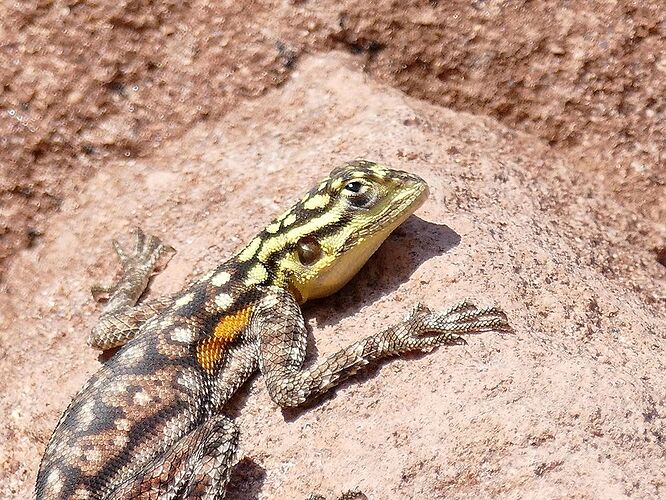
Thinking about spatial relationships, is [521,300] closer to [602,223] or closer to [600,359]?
[600,359]

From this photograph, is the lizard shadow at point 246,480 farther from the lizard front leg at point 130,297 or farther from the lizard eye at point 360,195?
the lizard eye at point 360,195

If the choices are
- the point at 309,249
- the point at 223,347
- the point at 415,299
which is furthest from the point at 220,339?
the point at 415,299

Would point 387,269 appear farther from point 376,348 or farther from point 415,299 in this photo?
point 376,348

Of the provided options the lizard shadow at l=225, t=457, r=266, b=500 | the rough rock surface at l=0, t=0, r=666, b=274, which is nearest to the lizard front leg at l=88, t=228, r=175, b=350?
the rough rock surface at l=0, t=0, r=666, b=274

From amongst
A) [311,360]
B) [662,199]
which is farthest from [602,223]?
[311,360]

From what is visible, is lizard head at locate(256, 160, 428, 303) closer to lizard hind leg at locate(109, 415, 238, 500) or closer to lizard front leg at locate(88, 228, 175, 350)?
lizard front leg at locate(88, 228, 175, 350)

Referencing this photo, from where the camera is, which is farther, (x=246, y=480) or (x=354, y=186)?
(x=354, y=186)

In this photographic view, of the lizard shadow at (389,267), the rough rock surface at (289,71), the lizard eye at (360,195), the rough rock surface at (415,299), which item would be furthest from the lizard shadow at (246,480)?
the rough rock surface at (289,71)
